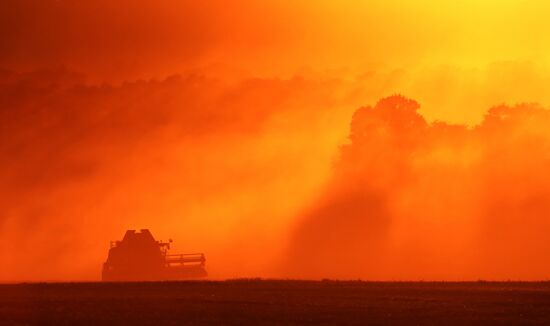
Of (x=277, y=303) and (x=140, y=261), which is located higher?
(x=140, y=261)

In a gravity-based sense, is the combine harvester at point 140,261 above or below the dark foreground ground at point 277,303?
above

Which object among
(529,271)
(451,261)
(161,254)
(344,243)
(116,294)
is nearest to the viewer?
(116,294)

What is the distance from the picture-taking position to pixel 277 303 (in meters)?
55.7

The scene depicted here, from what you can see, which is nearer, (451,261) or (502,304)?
(502,304)

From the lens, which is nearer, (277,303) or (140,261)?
(277,303)

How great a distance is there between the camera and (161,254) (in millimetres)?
109562

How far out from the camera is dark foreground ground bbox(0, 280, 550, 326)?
49.7 meters

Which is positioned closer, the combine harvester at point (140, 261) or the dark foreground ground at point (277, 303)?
the dark foreground ground at point (277, 303)

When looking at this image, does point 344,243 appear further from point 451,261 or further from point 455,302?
point 455,302

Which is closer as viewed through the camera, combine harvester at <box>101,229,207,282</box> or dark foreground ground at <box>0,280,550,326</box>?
dark foreground ground at <box>0,280,550,326</box>

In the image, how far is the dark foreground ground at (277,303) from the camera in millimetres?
49688

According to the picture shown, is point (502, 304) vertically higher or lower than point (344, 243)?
lower

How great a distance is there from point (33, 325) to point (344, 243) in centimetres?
10677

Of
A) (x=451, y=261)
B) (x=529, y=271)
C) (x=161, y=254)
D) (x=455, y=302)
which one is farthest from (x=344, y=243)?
(x=455, y=302)
